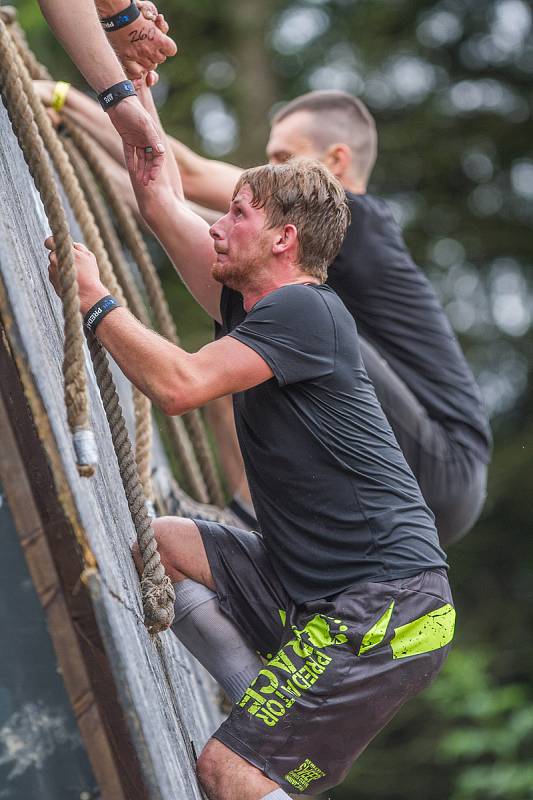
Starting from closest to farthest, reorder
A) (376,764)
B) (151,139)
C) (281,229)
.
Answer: (281,229)
(151,139)
(376,764)

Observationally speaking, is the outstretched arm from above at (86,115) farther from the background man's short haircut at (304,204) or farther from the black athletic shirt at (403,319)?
the background man's short haircut at (304,204)

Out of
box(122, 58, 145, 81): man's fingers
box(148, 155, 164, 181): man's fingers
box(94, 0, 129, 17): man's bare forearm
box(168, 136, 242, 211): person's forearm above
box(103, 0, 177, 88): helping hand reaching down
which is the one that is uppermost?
box(94, 0, 129, 17): man's bare forearm

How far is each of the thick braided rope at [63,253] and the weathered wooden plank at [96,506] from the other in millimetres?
31

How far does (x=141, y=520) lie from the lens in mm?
2074

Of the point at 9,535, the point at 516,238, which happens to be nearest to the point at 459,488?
the point at 9,535

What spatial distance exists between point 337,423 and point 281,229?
1.26ft

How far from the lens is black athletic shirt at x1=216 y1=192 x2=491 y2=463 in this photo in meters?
3.54

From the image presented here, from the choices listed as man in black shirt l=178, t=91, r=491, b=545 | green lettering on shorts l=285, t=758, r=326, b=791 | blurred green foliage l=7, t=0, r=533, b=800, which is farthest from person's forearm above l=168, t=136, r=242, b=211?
blurred green foliage l=7, t=0, r=533, b=800

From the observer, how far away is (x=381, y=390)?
3455mm

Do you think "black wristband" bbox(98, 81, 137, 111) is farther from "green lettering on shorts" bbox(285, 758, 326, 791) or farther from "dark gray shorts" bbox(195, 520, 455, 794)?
"green lettering on shorts" bbox(285, 758, 326, 791)

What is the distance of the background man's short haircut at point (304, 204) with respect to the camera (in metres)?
2.28

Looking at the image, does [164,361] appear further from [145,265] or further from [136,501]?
[145,265]

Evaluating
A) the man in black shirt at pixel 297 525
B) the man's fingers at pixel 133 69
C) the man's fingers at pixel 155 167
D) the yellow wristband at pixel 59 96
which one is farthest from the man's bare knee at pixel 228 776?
the yellow wristband at pixel 59 96

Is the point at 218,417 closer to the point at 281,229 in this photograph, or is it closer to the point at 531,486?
the point at 281,229
